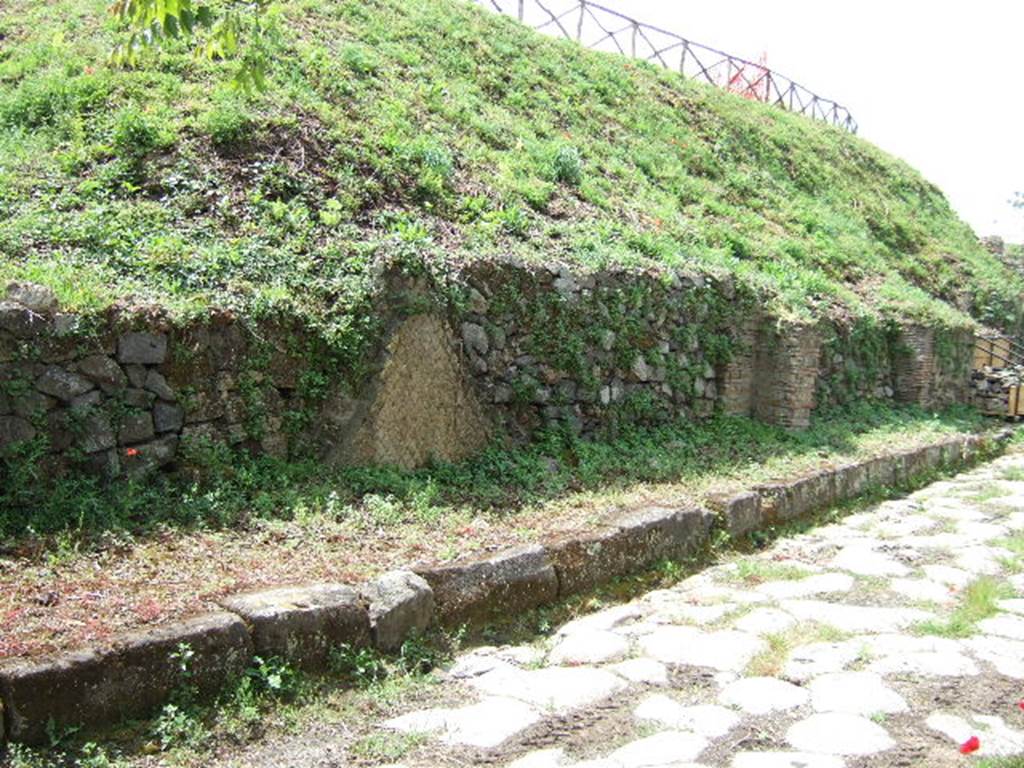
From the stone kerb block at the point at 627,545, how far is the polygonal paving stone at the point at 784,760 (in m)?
2.01

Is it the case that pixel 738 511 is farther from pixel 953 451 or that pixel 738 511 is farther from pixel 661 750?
pixel 953 451

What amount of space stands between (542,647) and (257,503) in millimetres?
1882

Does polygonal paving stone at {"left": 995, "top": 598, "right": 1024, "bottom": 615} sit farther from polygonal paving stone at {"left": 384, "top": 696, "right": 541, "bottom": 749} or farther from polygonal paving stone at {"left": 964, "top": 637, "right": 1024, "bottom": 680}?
polygonal paving stone at {"left": 384, "top": 696, "right": 541, "bottom": 749}

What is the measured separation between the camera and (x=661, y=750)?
146 inches

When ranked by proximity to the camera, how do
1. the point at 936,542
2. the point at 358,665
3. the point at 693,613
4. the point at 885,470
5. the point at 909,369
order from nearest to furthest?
the point at 358,665 < the point at 693,613 < the point at 936,542 < the point at 885,470 < the point at 909,369

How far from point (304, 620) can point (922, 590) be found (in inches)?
152

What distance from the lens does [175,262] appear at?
654 cm

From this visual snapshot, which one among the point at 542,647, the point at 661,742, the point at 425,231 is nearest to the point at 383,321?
the point at 425,231

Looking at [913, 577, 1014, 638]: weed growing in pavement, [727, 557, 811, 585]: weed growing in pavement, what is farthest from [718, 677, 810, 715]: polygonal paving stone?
[727, 557, 811, 585]: weed growing in pavement

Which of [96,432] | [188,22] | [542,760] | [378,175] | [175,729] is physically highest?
[378,175]

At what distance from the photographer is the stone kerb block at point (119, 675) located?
342cm

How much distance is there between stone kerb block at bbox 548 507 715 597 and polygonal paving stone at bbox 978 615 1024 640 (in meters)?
1.89

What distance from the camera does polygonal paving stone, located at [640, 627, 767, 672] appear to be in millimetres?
4723

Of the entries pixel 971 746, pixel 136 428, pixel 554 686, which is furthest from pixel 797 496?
pixel 136 428
